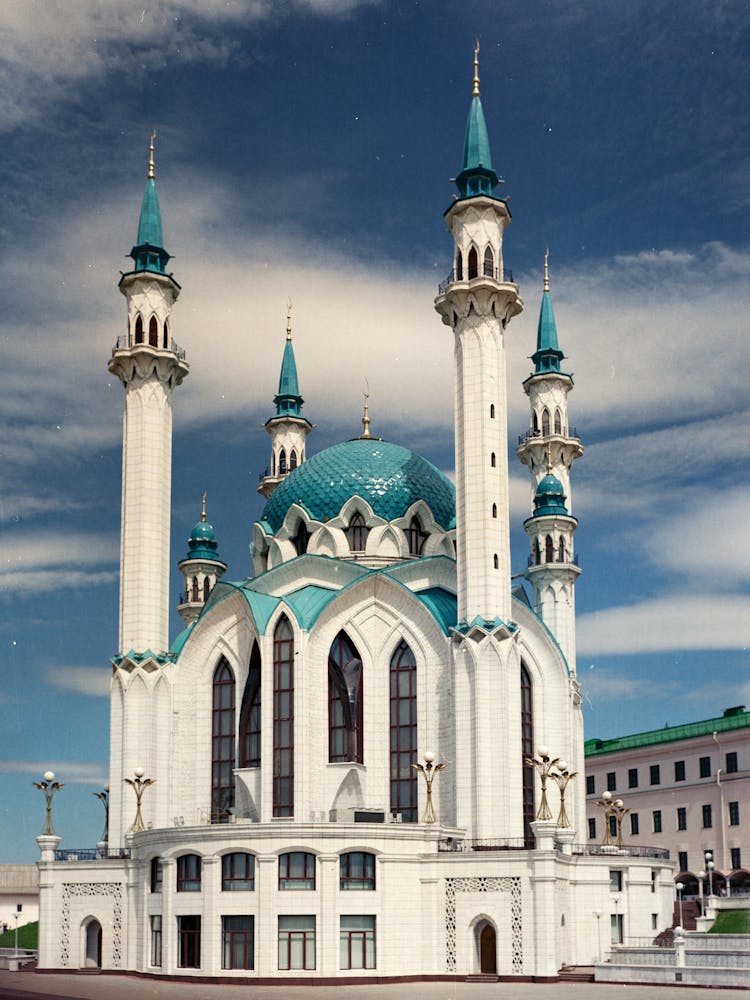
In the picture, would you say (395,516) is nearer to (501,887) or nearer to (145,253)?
(145,253)

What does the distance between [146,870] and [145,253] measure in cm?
2662

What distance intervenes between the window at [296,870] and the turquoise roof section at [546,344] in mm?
33137

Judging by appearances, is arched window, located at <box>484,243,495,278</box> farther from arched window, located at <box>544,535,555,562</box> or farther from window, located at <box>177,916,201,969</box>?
window, located at <box>177,916,201,969</box>

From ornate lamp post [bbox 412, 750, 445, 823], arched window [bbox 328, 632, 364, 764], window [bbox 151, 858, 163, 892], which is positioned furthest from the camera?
arched window [bbox 328, 632, 364, 764]

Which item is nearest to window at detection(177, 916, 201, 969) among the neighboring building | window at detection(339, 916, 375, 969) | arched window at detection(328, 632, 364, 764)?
window at detection(339, 916, 375, 969)

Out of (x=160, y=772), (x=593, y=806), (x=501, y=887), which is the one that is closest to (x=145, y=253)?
(x=160, y=772)

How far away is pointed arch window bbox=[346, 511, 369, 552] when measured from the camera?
58906 mm

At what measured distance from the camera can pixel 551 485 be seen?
6562 cm

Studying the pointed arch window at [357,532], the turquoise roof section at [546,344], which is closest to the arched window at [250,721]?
the pointed arch window at [357,532]

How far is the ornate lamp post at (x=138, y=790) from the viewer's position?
49.8 m

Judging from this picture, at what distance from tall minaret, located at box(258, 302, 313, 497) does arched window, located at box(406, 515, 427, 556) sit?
14.2 m

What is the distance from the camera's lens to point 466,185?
5616 centimetres

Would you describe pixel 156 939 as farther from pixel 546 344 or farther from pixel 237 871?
pixel 546 344

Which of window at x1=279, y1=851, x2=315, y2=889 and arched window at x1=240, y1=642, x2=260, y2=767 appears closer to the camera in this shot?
window at x1=279, y1=851, x2=315, y2=889
